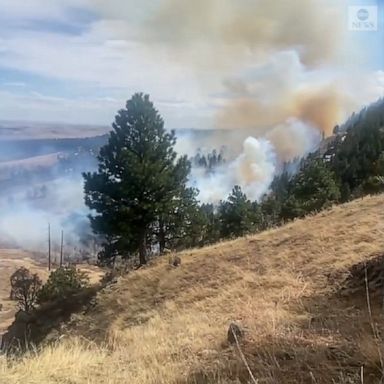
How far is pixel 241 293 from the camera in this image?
10.1m

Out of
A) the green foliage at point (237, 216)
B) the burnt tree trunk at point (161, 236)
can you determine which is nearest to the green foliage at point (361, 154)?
the green foliage at point (237, 216)

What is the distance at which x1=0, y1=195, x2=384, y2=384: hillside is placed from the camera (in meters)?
3.53

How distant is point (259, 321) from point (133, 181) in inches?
746

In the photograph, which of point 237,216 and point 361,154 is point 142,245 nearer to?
point 237,216

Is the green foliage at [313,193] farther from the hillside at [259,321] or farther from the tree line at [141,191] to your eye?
the hillside at [259,321]

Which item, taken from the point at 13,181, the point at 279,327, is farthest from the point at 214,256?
the point at 13,181

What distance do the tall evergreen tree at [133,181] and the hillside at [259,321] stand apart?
7941 mm

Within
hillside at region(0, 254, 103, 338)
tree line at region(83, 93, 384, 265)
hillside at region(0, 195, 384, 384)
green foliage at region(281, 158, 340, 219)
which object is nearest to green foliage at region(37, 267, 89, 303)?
hillside at region(0, 254, 103, 338)

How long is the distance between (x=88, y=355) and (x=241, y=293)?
576 cm

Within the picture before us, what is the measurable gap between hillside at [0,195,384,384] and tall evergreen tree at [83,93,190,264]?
794 cm

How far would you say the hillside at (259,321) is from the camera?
3525mm

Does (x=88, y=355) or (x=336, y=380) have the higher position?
(x=336, y=380)

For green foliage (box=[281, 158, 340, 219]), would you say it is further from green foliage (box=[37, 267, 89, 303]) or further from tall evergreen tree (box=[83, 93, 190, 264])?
green foliage (box=[37, 267, 89, 303])

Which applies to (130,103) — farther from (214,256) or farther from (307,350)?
(307,350)
